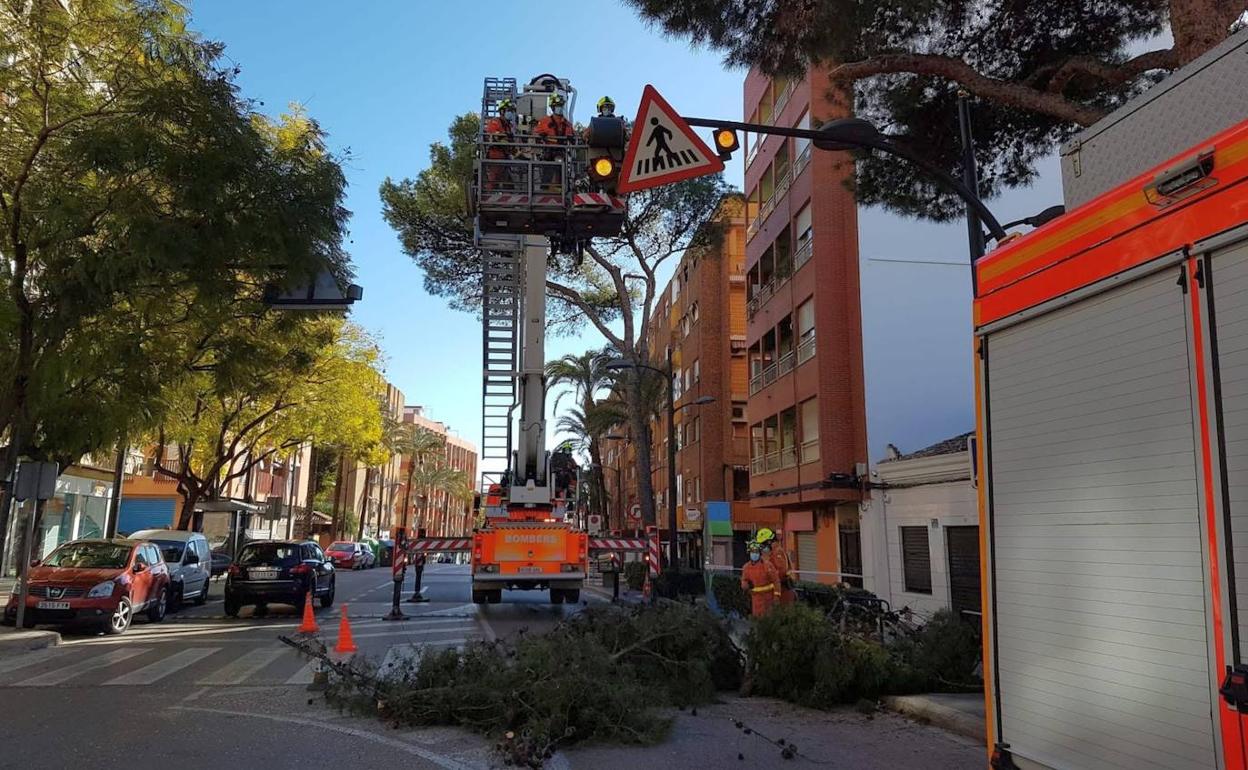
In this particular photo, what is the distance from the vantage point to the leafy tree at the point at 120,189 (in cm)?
1047

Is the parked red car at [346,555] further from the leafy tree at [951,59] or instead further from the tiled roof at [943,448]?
the leafy tree at [951,59]

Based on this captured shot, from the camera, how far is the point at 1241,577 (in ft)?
9.86

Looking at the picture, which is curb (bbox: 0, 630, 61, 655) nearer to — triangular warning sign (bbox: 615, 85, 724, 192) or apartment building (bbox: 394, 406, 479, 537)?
triangular warning sign (bbox: 615, 85, 724, 192)

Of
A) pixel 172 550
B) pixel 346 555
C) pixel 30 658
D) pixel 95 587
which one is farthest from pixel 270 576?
pixel 346 555

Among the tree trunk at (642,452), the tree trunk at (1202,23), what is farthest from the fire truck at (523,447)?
the tree trunk at (642,452)

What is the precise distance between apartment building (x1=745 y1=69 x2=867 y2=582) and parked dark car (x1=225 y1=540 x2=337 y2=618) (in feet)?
39.8

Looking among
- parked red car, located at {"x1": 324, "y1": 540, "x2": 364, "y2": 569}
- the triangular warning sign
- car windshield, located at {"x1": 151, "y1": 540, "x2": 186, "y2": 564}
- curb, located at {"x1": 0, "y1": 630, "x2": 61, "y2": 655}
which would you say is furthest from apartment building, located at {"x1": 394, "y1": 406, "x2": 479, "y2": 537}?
the triangular warning sign

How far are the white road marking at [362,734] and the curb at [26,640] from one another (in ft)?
18.0

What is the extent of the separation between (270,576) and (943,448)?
14194mm

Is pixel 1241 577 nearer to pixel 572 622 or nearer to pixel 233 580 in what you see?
pixel 572 622

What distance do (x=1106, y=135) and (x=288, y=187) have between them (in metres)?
9.93

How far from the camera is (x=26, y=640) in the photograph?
12.1 metres

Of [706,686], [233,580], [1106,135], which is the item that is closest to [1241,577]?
[1106,135]

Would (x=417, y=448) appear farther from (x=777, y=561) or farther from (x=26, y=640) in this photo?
(x=777, y=561)
